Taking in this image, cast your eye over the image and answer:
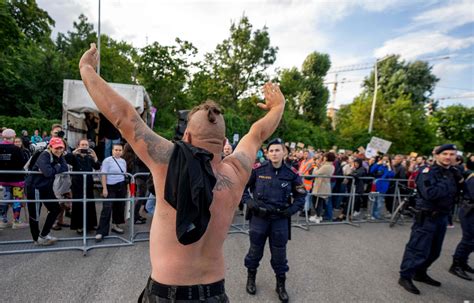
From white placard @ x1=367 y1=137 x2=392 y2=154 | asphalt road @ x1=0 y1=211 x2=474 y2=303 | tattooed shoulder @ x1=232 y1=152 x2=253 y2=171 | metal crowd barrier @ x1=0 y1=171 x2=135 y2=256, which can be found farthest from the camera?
white placard @ x1=367 y1=137 x2=392 y2=154

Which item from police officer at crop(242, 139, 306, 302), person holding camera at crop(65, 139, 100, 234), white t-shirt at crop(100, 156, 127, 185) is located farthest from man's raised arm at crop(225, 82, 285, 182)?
person holding camera at crop(65, 139, 100, 234)

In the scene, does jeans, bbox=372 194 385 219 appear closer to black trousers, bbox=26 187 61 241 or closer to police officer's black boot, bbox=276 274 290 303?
police officer's black boot, bbox=276 274 290 303

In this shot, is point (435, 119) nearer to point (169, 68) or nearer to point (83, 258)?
point (169, 68)

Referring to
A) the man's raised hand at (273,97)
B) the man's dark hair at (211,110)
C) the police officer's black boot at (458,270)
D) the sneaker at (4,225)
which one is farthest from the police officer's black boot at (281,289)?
the sneaker at (4,225)

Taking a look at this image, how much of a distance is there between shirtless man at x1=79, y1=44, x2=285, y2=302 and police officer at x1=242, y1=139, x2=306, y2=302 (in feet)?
6.28

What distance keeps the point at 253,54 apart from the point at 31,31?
1429 centimetres

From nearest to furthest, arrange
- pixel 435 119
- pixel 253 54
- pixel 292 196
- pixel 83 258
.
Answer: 1. pixel 292 196
2. pixel 83 258
3. pixel 253 54
4. pixel 435 119

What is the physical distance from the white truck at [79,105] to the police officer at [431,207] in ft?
24.0

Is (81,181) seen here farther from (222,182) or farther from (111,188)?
(222,182)

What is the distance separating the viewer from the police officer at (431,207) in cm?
371

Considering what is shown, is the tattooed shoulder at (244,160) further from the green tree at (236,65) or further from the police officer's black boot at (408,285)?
the green tree at (236,65)

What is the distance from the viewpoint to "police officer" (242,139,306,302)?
3309mm

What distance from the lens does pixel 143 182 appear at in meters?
5.83

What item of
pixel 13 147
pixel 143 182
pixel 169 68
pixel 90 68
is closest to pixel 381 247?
pixel 143 182
